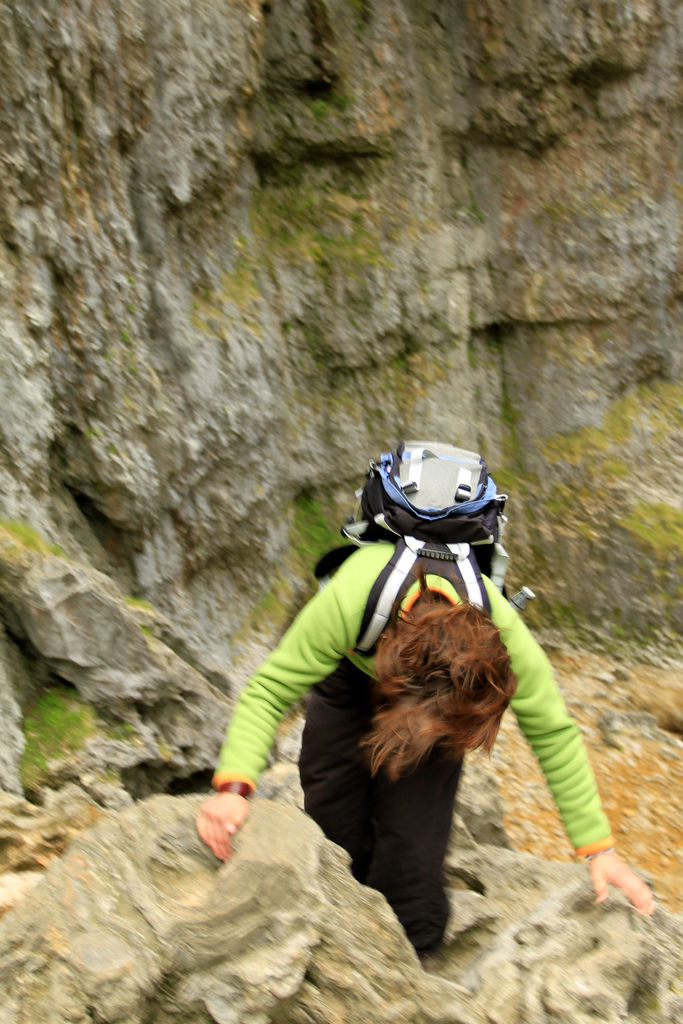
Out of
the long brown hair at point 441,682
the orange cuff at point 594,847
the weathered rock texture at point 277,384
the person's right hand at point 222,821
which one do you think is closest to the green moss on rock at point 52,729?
the weathered rock texture at point 277,384

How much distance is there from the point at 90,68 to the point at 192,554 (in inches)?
156

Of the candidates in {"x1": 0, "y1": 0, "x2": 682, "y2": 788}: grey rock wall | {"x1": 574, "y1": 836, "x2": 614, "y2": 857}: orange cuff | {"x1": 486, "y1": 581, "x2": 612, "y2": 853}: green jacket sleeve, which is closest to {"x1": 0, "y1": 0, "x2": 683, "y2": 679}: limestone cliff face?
{"x1": 0, "y1": 0, "x2": 682, "y2": 788}: grey rock wall

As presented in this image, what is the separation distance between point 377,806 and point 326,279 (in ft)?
24.1

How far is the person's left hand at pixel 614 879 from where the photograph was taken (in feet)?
10.7

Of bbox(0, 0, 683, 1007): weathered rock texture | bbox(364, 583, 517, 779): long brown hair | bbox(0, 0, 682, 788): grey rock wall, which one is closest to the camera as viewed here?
bbox(364, 583, 517, 779): long brown hair

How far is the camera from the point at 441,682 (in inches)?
109

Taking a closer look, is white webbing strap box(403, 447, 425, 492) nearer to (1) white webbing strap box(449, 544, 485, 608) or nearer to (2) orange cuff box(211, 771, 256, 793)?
(1) white webbing strap box(449, 544, 485, 608)

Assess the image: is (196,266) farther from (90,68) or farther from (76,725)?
(76,725)

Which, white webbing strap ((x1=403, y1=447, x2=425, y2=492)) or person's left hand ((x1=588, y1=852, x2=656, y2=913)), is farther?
white webbing strap ((x1=403, y1=447, x2=425, y2=492))

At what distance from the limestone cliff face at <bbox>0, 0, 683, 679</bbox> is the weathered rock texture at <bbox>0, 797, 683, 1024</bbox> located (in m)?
2.80

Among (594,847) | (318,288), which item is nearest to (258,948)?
(594,847)

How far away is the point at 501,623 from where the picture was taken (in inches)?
126

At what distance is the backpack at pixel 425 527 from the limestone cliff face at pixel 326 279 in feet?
8.56

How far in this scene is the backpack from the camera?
3.13 metres
